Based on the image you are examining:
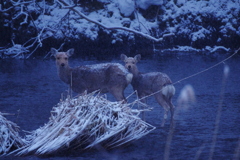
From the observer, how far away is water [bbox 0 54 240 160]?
6.24 metres

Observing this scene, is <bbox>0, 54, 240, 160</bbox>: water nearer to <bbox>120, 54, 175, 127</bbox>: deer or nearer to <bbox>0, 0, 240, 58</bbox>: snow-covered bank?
<bbox>120, 54, 175, 127</bbox>: deer

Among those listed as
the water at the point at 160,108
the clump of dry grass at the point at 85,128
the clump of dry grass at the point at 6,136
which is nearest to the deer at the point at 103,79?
the water at the point at 160,108

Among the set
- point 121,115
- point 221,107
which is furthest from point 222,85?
point 121,115

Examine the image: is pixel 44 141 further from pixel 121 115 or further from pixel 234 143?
pixel 234 143

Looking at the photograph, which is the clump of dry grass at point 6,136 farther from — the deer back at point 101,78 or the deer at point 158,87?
the deer back at point 101,78

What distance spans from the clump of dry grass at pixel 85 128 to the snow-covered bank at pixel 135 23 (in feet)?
47.7

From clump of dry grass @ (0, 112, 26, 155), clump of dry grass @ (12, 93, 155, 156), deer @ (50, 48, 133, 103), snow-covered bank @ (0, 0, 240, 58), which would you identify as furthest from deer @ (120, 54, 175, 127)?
snow-covered bank @ (0, 0, 240, 58)

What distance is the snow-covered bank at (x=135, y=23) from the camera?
2123 centimetres

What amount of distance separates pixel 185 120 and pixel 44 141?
3265mm

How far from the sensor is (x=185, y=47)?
23.6 m

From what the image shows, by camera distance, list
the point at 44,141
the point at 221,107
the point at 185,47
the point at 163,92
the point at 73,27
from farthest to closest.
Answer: the point at 185,47 < the point at 73,27 < the point at 221,107 < the point at 163,92 < the point at 44,141

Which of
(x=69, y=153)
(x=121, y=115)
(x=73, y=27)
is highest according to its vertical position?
(x=73, y=27)

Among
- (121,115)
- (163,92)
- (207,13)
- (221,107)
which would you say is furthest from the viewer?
(207,13)

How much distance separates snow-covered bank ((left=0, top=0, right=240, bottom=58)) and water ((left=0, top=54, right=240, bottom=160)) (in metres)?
3.05
